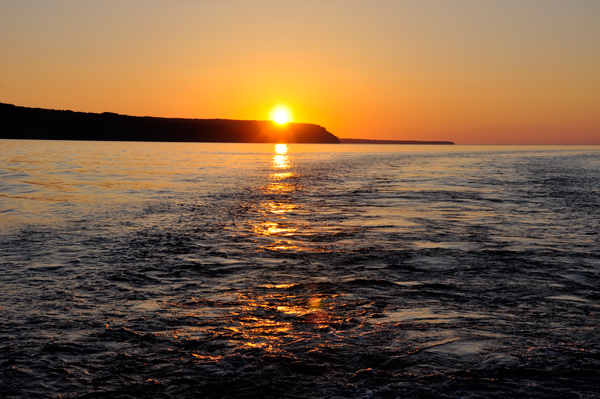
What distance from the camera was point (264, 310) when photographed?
600 cm

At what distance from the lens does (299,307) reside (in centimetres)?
614

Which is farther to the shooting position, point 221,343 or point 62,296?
point 62,296

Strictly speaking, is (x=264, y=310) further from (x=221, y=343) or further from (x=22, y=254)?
(x=22, y=254)

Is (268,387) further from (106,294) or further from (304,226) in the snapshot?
(304,226)

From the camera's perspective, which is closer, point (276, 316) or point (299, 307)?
point (276, 316)

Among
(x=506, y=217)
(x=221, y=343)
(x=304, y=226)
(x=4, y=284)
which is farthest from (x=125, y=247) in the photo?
(x=506, y=217)

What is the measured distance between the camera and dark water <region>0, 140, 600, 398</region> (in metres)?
4.22

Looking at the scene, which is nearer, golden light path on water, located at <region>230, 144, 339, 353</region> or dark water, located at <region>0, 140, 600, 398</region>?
dark water, located at <region>0, 140, 600, 398</region>

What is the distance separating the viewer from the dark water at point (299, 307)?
13.9ft

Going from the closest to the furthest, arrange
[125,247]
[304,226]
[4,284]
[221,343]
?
[221,343]
[4,284]
[125,247]
[304,226]

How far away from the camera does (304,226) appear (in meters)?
12.6

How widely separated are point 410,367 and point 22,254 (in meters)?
7.55

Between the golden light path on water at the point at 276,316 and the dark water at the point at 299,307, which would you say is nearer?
the dark water at the point at 299,307

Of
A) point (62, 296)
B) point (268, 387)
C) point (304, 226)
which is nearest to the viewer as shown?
point (268, 387)
